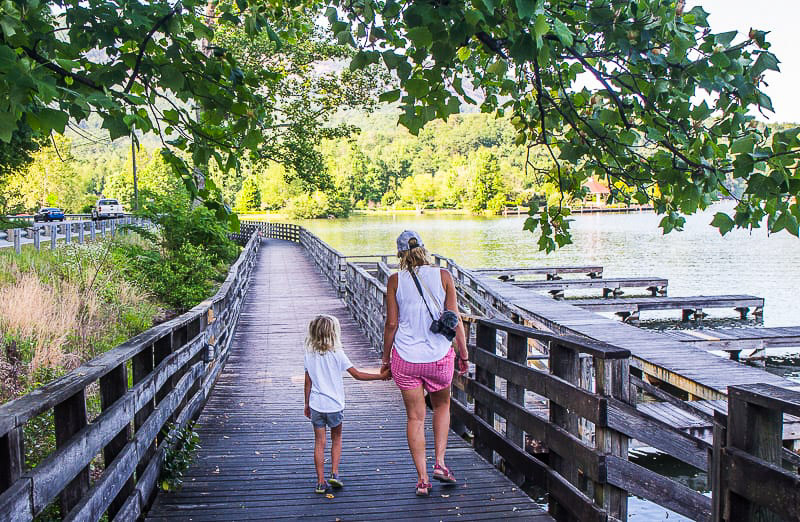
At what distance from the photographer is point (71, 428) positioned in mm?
3438

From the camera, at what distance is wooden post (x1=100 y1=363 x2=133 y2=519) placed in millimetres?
4109

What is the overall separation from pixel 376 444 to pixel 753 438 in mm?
4235

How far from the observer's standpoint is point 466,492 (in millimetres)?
5234

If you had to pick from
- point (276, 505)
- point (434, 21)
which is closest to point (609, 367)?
point (434, 21)

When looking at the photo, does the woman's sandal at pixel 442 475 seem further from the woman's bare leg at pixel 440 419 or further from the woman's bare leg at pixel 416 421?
the woman's bare leg at pixel 416 421

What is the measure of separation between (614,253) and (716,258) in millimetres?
7809

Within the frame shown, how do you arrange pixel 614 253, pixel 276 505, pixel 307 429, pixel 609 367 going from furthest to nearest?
1. pixel 614 253
2. pixel 307 429
3. pixel 276 505
4. pixel 609 367

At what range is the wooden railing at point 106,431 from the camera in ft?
8.93

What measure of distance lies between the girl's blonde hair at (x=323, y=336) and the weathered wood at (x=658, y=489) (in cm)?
214

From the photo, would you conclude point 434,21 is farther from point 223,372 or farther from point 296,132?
point 296,132

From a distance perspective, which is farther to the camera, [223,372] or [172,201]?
[172,201]

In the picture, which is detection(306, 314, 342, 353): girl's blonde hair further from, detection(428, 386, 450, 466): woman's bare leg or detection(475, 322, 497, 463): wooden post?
detection(475, 322, 497, 463): wooden post

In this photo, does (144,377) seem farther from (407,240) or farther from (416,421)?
(407,240)

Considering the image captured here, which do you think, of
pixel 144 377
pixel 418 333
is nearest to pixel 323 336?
pixel 418 333
